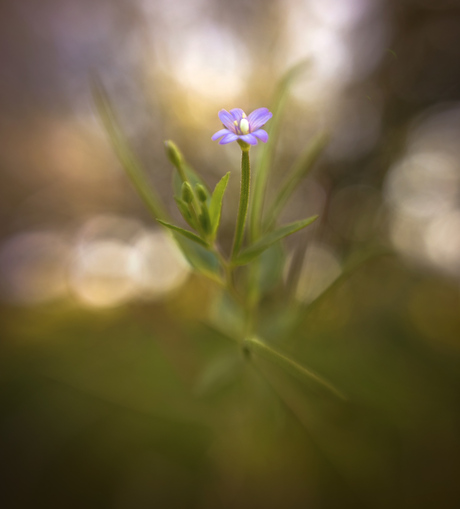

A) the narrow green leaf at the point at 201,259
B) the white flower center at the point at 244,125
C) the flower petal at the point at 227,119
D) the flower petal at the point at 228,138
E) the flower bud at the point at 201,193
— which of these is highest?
the flower petal at the point at 227,119

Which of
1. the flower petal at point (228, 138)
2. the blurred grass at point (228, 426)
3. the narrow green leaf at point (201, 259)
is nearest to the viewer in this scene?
the flower petal at point (228, 138)

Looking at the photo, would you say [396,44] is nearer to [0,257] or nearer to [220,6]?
[220,6]

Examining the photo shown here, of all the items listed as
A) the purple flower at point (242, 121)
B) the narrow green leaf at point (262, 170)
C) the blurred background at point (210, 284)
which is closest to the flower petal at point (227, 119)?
the purple flower at point (242, 121)

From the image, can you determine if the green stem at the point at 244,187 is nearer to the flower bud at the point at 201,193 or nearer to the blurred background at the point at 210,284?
the flower bud at the point at 201,193

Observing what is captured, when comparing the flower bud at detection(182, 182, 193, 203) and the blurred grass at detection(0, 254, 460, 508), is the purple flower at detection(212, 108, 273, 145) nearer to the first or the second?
the flower bud at detection(182, 182, 193, 203)

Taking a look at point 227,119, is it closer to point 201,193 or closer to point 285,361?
point 201,193

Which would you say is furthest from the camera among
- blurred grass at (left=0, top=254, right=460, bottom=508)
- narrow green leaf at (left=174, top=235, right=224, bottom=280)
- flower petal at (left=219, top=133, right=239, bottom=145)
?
blurred grass at (left=0, top=254, right=460, bottom=508)

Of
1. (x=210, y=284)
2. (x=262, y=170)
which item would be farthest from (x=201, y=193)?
(x=210, y=284)

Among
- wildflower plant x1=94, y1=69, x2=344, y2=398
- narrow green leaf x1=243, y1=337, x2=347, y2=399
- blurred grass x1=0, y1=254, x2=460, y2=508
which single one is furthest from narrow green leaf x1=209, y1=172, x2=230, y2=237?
blurred grass x1=0, y1=254, x2=460, y2=508
